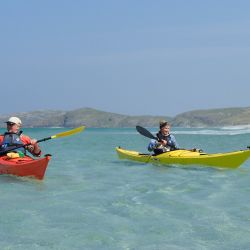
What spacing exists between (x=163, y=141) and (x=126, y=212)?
795cm

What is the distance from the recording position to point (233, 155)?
1380 centimetres

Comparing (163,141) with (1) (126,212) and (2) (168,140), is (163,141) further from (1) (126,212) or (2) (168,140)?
(1) (126,212)

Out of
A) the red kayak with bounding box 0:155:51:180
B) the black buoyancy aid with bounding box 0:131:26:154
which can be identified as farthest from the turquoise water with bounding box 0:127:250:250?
the black buoyancy aid with bounding box 0:131:26:154

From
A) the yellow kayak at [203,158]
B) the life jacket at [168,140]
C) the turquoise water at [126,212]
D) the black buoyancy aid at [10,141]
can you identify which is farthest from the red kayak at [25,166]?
the life jacket at [168,140]

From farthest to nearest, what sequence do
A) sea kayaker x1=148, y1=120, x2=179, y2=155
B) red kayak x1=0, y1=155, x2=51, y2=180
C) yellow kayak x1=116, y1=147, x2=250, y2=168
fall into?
1. sea kayaker x1=148, y1=120, x2=179, y2=155
2. yellow kayak x1=116, y1=147, x2=250, y2=168
3. red kayak x1=0, y1=155, x2=51, y2=180

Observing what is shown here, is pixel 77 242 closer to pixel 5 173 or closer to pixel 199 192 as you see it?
pixel 199 192

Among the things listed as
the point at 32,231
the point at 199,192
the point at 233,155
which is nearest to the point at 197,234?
the point at 32,231

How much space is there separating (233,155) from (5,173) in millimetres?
6624

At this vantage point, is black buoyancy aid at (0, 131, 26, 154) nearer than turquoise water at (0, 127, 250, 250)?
No

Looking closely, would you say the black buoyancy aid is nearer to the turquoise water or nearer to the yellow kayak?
the turquoise water

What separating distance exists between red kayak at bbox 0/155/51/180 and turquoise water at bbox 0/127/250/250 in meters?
0.18

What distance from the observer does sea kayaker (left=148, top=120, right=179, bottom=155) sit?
15375 millimetres

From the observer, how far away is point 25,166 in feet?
35.7

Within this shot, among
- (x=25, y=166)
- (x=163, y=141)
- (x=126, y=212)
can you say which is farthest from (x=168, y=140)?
(x=126, y=212)
